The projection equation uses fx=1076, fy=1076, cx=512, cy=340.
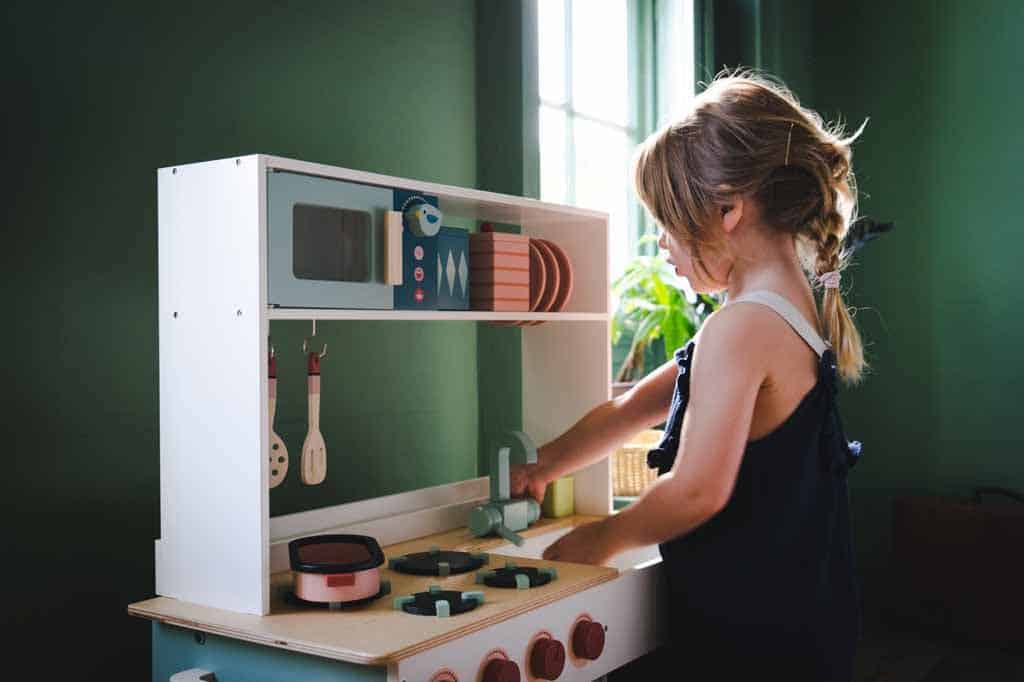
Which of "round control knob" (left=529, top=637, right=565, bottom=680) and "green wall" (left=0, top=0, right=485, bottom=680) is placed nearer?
"round control knob" (left=529, top=637, right=565, bottom=680)

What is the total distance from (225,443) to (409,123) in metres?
1.18

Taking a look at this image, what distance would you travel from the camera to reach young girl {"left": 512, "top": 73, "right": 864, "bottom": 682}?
1.66 meters

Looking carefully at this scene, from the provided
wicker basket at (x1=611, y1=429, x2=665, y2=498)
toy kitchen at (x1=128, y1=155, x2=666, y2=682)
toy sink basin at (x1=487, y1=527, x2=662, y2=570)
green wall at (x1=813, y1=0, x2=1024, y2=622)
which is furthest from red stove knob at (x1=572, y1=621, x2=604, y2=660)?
green wall at (x1=813, y1=0, x2=1024, y2=622)

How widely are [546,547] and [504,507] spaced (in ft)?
0.41

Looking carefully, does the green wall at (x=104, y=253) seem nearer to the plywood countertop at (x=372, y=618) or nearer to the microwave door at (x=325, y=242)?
the plywood countertop at (x=372, y=618)

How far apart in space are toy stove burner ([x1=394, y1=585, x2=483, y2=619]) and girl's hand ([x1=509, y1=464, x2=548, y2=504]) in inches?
26.8

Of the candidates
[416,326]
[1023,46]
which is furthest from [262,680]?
[1023,46]

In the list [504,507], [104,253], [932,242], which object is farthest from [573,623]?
[932,242]

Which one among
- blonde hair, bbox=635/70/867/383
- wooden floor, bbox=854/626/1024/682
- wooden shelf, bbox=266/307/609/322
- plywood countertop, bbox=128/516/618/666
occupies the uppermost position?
blonde hair, bbox=635/70/867/383

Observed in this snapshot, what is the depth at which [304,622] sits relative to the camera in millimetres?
1495

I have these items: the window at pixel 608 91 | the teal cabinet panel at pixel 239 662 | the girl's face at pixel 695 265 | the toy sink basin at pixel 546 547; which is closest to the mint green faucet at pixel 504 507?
the toy sink basin at pixel 546 547

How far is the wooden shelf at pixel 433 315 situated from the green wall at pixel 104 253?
1.37 feet

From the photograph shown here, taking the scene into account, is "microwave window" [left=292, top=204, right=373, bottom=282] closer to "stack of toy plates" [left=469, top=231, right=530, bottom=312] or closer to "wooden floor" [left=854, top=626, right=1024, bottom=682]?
"stack of toy plates" [left=469, top=231, right=530, bottom=312]

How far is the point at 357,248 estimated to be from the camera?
1762 millimetres
